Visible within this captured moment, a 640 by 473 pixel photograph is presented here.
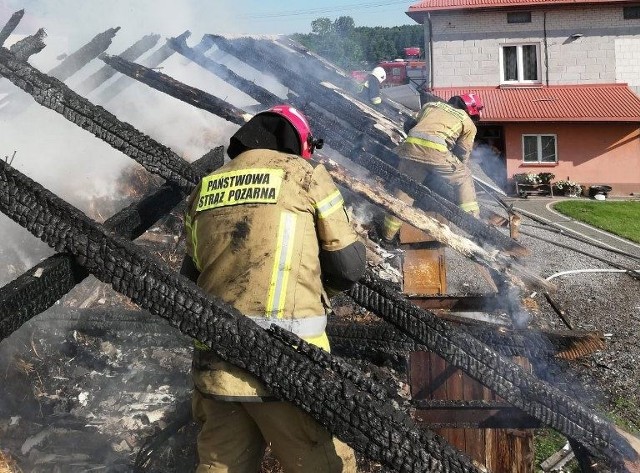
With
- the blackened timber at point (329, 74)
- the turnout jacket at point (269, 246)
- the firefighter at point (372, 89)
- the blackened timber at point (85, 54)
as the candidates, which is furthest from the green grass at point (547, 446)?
the firefighter at point (372, 89)

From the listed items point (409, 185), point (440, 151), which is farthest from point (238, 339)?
point (440, 151)

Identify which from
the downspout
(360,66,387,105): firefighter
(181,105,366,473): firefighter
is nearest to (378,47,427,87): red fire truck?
the downspout

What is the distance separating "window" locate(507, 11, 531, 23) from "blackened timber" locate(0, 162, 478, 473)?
760 inches

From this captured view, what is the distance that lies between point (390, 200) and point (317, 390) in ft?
7.91

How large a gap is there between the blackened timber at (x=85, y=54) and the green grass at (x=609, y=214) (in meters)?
8.87

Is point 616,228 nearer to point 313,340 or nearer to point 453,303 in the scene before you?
point 453,303

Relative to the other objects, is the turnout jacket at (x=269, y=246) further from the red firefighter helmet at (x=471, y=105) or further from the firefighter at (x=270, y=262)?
the red firefighter helmet at (x=471, y=105)

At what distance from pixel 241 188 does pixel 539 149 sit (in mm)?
18206

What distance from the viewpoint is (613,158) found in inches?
730

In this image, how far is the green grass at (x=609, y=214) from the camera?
11530 mm

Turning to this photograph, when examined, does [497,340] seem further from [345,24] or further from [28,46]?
[345,24]

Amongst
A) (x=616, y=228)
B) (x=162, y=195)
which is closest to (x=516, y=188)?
(x=616, y=228)

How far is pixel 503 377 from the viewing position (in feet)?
8.08

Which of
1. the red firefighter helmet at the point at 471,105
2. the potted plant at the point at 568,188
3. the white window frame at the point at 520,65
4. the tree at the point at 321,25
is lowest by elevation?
the red firefighter helmet at the point at 471,105
